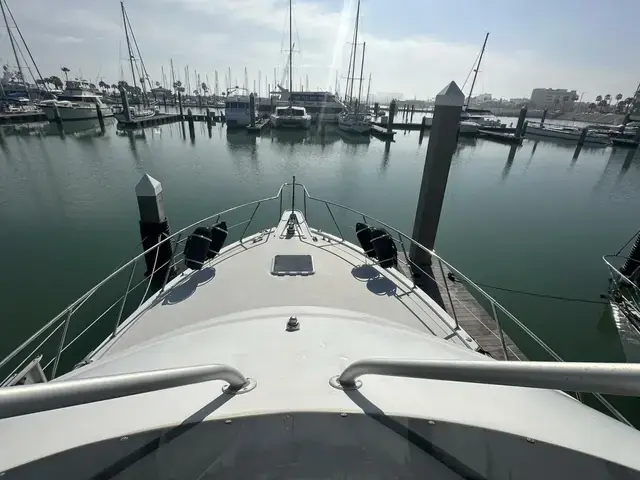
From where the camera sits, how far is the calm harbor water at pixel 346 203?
26.2ft

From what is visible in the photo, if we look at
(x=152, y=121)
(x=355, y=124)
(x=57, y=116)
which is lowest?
(x=152, y=121)

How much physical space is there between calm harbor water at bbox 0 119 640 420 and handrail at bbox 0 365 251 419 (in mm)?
7489

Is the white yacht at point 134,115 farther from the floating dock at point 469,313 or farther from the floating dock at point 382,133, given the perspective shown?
the floating dock at point 469,313

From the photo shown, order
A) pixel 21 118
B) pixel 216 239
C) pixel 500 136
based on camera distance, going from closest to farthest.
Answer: pixel 216 239 < pixel 21 118 < pixel 500 136

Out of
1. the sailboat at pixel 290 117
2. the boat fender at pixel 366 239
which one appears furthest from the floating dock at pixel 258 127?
the boat fender at pixel 366 239

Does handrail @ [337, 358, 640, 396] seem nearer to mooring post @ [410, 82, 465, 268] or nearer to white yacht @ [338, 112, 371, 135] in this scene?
mooring post @ [410, 82, 465, 268]

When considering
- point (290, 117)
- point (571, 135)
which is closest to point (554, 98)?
point (571, 135)

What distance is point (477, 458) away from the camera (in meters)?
1.32

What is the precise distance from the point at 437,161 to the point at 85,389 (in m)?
7.47

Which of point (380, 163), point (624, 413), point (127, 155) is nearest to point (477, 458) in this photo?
point (624, 413)

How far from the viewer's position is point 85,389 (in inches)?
35.0

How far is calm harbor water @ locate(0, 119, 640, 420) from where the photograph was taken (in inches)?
314

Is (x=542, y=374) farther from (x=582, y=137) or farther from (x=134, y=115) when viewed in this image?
(x=582, y=137)

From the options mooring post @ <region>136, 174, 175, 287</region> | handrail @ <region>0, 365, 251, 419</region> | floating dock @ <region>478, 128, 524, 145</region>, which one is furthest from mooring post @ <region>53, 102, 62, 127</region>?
floating dock @ <region>478, 128, 524, 145</region>
